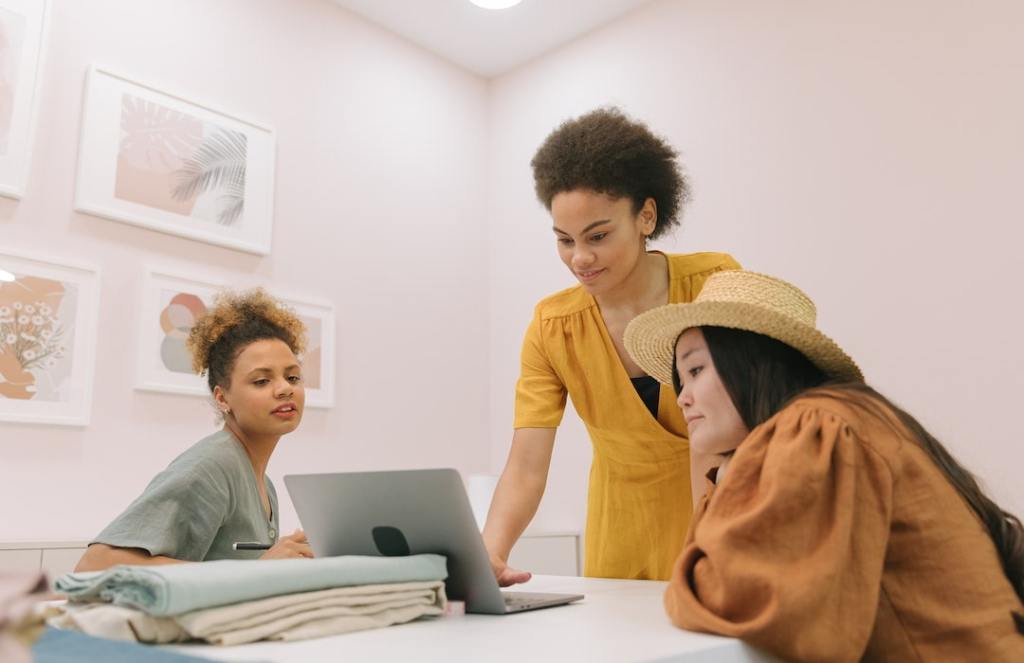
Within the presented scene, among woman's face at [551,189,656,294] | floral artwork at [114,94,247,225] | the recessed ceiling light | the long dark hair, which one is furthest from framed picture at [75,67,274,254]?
the long dark hair

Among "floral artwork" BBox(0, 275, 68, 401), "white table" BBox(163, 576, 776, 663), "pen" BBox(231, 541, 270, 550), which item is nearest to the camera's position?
"white table" BBox(163, 576, 776, 663)

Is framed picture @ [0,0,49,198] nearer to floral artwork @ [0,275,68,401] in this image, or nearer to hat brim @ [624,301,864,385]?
floral artwork @ [0,275,68,401]

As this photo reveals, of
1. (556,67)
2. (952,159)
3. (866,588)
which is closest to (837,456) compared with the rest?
(866,588)

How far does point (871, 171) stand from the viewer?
251 centimetres

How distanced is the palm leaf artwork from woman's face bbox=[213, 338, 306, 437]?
3.73 feet

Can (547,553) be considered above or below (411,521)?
below

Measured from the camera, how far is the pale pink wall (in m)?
2.36

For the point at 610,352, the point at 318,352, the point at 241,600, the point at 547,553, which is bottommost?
the point at 547,553

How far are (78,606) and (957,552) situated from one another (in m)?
0.89

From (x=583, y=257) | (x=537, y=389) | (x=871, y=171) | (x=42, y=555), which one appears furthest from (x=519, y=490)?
(x=871, y=171)

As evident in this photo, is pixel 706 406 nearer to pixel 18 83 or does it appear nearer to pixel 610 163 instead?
pixel 610 163

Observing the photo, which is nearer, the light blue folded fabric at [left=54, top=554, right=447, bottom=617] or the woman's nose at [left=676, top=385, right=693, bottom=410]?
the light blue folded fabric at [left=54, top=554, right=447, bottom=617]

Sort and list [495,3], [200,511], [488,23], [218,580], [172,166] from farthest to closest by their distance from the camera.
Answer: [488,23], [495,3], [172,166], [200,511], [218,580]

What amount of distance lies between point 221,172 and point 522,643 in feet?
7.77
